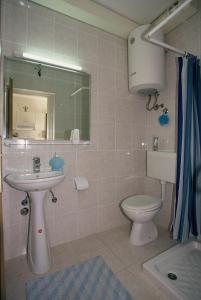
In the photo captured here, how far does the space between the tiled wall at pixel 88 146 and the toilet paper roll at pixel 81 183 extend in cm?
8

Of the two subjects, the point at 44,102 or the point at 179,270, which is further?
the point at 44,102

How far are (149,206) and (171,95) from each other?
129 centimetres

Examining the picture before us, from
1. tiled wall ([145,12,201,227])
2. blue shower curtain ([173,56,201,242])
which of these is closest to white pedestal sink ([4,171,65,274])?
blue shower curtain ([173,56,201,242])

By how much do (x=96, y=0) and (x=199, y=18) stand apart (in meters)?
1.06

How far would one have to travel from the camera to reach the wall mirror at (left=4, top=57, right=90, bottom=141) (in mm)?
1493

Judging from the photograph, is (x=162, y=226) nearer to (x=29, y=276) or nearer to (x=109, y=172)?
(x=109, y=172)

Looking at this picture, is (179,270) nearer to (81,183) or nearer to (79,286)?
(79,286)

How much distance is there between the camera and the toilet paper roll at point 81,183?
1.69 metres

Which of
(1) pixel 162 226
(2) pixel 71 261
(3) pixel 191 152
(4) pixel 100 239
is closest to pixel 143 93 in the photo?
(3) pixel 191 152

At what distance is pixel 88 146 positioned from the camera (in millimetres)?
1854

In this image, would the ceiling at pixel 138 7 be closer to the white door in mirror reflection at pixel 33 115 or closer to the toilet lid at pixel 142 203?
the white door in mirror reflection at pixel 33 115

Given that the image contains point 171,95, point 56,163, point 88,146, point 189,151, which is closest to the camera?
point 189,151

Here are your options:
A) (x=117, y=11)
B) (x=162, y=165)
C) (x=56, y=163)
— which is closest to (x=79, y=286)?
(x=56, y=163)

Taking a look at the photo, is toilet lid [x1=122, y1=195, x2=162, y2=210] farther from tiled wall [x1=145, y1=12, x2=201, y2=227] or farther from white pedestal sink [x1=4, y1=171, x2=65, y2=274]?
white pedestal sink [x1=4, y1=171, x2=65, y2=274]
